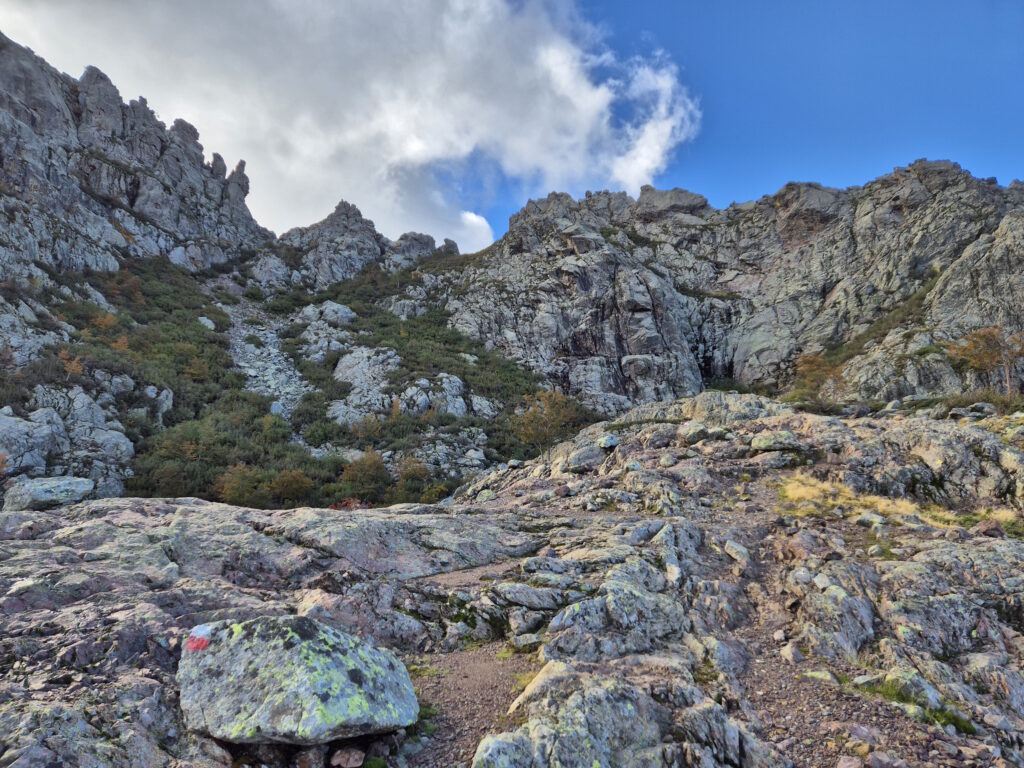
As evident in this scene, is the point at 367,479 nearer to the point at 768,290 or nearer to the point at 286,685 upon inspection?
the point at 286,685

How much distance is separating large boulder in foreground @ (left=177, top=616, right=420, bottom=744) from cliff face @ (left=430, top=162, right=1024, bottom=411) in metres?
47.3

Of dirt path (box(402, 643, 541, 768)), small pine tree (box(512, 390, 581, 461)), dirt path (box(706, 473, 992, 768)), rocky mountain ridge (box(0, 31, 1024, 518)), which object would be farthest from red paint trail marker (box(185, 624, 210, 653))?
small pine tree (box(512, 390, 581, 461))

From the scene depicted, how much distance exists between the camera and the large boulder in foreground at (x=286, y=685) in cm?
474

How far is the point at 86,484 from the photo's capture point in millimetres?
14703

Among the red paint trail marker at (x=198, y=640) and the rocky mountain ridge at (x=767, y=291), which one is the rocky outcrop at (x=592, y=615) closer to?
the red paint trail marker at (x=198, y=640)

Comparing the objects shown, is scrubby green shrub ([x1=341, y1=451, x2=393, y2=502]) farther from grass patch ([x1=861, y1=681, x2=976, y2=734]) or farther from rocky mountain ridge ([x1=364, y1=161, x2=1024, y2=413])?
rocky mountain ridge ([x1=364, y1=161, x2=1024, y2=413])

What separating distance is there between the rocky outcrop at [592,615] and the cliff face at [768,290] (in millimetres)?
38186

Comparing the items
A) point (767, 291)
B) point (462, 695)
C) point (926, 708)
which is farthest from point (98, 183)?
point (767, 291)

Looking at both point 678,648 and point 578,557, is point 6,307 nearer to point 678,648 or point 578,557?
point 578,557

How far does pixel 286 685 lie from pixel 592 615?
5.61 metres

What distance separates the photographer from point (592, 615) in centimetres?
859

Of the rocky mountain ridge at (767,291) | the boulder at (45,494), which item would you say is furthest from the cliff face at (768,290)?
the boulder at (45,494)

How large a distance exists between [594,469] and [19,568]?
19915 mm

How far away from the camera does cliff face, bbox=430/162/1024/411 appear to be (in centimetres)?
4734
